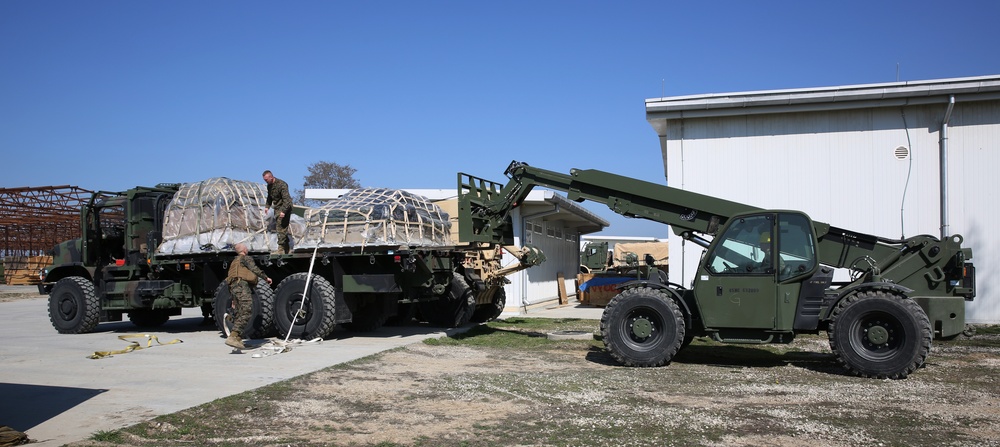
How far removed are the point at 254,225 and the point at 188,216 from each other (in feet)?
4.21

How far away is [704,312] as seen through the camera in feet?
32.4

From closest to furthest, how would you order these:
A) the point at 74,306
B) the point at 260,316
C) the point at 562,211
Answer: the point at 260,316 → the point at 74,306 → the point at 562,211

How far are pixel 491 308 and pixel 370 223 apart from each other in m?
4.91

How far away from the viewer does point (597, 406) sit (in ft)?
24.5

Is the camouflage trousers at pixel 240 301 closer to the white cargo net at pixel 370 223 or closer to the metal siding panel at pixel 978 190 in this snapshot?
the white cargo net at pixel 370 223

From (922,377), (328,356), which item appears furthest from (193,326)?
(922,377)

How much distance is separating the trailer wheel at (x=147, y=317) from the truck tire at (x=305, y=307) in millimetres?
5533

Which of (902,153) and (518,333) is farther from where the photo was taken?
(902,153)

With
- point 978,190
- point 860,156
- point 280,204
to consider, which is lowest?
point 280,204

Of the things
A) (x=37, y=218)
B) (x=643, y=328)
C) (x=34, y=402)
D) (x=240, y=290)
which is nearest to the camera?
(x=34, y=402)

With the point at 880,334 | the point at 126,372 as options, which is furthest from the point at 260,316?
the point at 880,334

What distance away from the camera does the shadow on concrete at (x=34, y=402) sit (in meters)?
6.79

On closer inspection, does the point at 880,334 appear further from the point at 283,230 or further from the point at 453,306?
the point at 283,230

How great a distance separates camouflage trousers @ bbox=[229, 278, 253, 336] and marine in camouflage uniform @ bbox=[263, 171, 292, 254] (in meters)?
1.78
